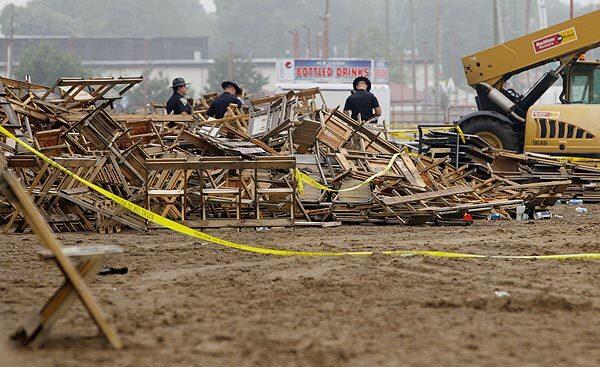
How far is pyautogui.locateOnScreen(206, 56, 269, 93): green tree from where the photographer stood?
330 ft

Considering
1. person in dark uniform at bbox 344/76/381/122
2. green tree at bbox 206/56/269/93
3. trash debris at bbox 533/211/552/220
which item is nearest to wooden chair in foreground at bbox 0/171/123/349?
trash debris at bbox 533/211/552/220

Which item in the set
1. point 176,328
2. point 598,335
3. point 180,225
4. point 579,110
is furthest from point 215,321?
point 579,110

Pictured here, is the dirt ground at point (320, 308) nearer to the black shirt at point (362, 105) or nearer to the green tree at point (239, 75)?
the black shirt at point (362, 105)

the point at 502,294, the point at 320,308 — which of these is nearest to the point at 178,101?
the point at 502,294

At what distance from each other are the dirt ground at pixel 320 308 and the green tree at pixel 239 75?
8480cm

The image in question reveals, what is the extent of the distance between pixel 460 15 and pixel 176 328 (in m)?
155

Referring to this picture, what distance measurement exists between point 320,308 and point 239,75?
92552 mm

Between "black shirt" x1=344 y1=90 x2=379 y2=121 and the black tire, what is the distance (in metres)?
3.04

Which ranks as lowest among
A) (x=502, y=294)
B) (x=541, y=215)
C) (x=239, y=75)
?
(x=541, y=215)

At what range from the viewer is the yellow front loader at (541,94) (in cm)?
2461

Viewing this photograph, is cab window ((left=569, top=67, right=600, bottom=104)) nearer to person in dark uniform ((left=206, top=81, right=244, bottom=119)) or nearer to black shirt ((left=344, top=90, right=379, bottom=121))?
black shirt ((left=344, top=90, right=379, bottom=121))

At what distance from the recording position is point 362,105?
23297 mm

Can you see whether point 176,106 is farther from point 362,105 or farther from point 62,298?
point 62,298

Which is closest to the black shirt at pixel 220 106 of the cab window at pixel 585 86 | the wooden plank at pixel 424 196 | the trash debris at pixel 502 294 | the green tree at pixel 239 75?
the wooden plank at pixel 424 196
